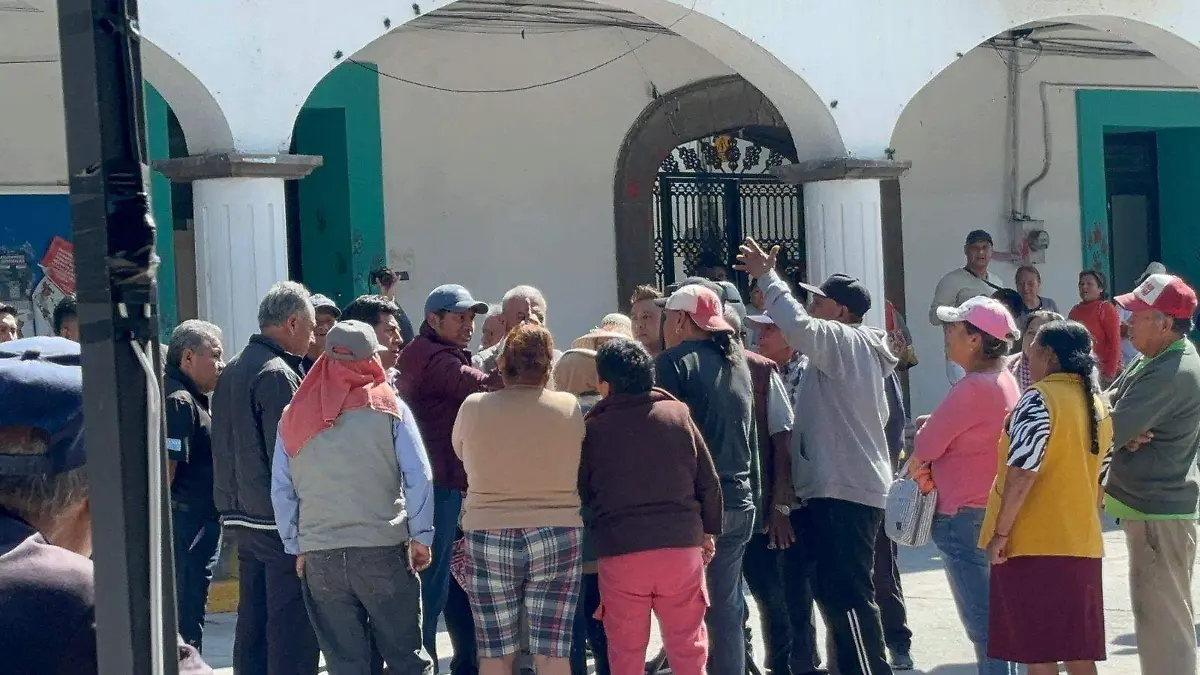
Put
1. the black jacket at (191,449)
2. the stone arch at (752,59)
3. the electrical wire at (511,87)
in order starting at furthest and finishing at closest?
1. the electrical wire at (511,87)
2. the stone arch at (752,59)
3. the black jacket at (191,449)

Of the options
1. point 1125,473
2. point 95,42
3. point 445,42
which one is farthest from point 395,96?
point 95,42

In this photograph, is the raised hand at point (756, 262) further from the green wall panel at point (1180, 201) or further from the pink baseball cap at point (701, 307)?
the green wall panel at point (1180, 201)

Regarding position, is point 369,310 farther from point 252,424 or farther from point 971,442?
point 971,442

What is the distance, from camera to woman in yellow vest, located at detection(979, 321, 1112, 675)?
199 inches

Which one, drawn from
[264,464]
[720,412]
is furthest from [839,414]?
[264,464]

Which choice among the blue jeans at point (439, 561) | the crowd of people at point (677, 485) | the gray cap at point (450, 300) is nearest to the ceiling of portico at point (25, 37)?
the crowd of people at point (677, 485)

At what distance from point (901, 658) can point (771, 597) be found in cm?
83

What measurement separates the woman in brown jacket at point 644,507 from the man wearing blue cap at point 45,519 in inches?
127

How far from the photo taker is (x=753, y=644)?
24.3ft

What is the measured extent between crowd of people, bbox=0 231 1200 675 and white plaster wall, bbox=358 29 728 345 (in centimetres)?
486

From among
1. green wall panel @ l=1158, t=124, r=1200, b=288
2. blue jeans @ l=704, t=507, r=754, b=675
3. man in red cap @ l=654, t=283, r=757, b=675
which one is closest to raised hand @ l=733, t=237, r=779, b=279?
man in red cap @ l=654, t=283, r=757, b=675

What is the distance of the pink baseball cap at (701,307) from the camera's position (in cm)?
579

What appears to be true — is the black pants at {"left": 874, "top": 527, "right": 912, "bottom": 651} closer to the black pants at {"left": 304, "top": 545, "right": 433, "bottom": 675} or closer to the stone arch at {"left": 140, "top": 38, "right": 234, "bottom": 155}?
the black pants at {"left": 304, "top": 545, "right": 433, "bottom": 675}

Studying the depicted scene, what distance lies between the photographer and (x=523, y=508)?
5367 mm
